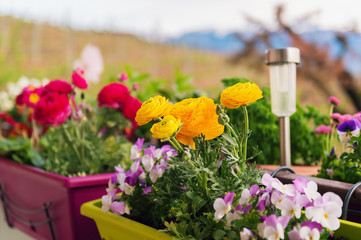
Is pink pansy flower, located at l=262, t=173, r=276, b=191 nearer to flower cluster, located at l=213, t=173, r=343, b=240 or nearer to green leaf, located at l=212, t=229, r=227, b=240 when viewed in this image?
flower cluster, located at l=213, t=173, r=343, b=240

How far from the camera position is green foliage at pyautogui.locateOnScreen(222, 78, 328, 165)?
55.0 inches

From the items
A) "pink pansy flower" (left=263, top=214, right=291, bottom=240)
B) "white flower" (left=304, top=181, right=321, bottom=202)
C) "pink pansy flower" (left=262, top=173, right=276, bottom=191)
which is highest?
"pink pansy flower" (left=262, top=173, right=276, bottom=191)

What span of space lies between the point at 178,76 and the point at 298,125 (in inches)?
39.0

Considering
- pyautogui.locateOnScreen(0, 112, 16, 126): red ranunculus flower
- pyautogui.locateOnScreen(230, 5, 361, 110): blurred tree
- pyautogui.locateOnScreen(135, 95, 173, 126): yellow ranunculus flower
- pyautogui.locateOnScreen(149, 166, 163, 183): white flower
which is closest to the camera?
pyautogui.locateOnScreen(135, 95, 173, 126): yellow ranunculus flower

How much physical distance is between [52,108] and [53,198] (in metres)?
0.30

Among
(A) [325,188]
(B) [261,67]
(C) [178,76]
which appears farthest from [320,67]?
(A) [325,188]

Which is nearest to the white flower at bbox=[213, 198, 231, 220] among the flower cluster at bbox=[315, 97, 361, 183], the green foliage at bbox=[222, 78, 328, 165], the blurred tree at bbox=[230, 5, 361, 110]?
the flower cluster at bbox=[315, 97, 361, 183]

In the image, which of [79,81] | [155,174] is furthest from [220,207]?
[79,81]

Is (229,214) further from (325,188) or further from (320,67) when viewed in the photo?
(320,67)

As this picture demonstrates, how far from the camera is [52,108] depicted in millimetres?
1308

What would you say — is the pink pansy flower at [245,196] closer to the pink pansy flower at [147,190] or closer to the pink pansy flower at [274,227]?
the pink pansy flower at [274,227]

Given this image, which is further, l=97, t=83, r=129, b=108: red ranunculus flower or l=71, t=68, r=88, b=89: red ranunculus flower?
l=97, t=83, r=129, b=108: red ranunculus flower

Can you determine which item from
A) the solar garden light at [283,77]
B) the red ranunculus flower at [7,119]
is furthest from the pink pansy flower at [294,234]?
the red ranunculus flower at [7,119]

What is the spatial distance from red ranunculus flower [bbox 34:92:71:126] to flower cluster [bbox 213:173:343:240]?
0.81 meters
